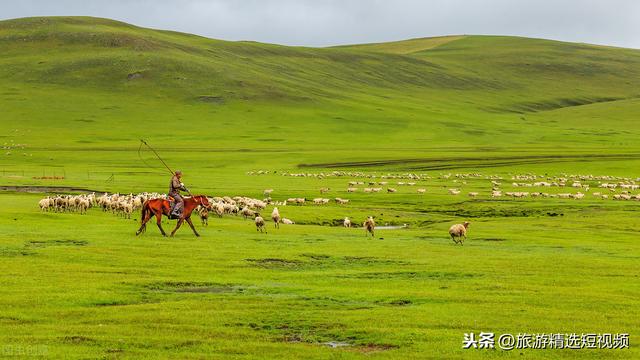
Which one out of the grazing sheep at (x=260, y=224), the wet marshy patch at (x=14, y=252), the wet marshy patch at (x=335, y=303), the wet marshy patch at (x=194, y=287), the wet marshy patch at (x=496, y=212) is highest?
the wet marshy patch at (x=335, y=303)

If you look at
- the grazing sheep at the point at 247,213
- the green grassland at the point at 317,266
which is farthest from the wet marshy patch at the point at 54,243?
the grazing sheep at the point at 247,213

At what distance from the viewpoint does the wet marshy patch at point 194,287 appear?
21516 mm

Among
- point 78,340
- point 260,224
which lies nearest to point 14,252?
point 78,340

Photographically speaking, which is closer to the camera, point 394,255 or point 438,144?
point 394,255

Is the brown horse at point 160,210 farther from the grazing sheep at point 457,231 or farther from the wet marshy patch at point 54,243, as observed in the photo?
the grazing sheep at point 457,231

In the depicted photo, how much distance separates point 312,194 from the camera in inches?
2392

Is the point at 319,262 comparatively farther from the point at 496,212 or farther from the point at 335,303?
the point at 496,212

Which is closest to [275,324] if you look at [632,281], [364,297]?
[364,297]

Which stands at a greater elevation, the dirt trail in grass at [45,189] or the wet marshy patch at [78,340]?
the wet marshy patch at [78,340]

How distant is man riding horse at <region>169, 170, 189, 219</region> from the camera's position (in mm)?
31672

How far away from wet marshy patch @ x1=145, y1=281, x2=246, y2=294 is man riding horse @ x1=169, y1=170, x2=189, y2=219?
383 inches

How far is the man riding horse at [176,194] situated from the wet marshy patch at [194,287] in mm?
9716

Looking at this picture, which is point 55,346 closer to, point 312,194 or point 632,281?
point 632,281

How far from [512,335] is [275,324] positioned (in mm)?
4948
